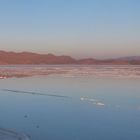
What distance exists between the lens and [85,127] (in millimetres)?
10023

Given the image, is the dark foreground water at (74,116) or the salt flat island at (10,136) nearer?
Result: the salt flat island at (10,136)

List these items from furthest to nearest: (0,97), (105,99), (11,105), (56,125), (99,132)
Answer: (0,97) → (105,99) → (11,105) → (56,125) → (99,132)

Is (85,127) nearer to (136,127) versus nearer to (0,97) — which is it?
(136,127)

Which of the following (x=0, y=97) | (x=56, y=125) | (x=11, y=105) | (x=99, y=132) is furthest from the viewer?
(x=0, y=97)

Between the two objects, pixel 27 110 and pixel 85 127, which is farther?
pixel 27 110

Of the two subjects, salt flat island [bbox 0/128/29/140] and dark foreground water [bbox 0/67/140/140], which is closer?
salt flat island [bbox 0/128/29/140]

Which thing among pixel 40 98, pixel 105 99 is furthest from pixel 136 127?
pixel 40 98

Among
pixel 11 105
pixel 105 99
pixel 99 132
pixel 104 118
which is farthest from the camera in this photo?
pixel 105 99

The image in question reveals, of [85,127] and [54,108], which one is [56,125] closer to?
[85,127]

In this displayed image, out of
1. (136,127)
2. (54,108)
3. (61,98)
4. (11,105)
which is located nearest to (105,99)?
(61,98)

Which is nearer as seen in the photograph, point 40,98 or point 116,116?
point 116,116

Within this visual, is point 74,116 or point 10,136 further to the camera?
point 74,116

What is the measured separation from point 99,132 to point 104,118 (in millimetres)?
1918

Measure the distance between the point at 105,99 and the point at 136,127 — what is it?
5.59m
